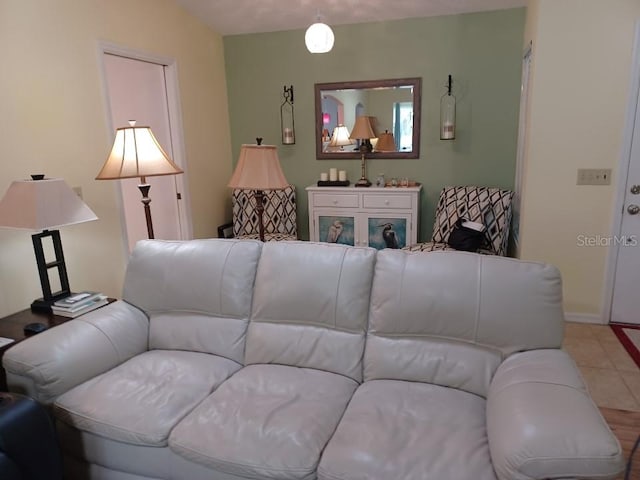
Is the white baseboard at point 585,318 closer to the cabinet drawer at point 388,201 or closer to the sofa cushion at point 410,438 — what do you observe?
the cabinet drawer at point 388,201

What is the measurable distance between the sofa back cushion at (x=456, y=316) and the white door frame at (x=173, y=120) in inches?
86.4

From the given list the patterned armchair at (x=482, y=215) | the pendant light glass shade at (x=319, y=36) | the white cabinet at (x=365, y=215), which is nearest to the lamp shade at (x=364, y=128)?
the white cabinet at (x=365, y=215)

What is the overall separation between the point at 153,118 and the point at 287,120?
4.31ft

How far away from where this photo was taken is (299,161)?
4.54m

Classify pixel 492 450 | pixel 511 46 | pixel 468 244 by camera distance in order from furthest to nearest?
1. pixel 511 46
2. pixel 468 244
3. pixel 492 450

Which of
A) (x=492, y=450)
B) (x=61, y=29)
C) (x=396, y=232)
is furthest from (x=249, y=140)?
(x=492, y=450)

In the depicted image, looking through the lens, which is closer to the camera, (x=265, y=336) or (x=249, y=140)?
(x=265, y=336)

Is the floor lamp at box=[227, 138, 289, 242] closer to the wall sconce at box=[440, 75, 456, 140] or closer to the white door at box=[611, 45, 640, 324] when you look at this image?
the wall sconce at box=[440, 75, 456, 140]

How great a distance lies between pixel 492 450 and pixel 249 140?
3906mm

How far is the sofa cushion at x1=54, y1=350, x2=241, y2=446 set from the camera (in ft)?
5.09

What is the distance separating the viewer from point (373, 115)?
4.20 metres

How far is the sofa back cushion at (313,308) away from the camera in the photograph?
1.85 meters

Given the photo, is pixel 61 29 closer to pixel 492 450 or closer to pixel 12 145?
pixel 12 145

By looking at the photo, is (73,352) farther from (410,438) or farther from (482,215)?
(482,215)
